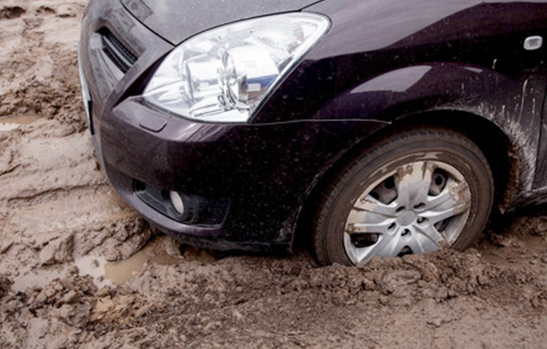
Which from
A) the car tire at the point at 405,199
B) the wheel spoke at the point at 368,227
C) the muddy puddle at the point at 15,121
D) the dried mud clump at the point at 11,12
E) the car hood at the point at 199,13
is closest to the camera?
the car hood at the point at 199,13

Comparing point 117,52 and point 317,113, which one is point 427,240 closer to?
point 317,113

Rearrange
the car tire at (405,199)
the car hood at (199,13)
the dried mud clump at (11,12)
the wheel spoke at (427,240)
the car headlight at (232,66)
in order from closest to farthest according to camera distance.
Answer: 1. the car headlight at (232,66)
2. the car hood at (199,13)
3. the car tire at (405,199)
4. the wheel spoke at (427,240)
5. the dried mud clump at (11,12)

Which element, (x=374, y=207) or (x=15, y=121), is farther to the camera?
(x=15, y=121)

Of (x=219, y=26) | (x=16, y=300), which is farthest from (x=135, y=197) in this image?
(x=219, y=26)

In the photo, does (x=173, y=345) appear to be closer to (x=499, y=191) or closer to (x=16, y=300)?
(x=16, y=300)

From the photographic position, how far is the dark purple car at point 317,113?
1889 millimetres

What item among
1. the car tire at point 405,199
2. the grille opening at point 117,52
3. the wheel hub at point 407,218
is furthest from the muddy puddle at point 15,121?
the wheel hub at point 407,218

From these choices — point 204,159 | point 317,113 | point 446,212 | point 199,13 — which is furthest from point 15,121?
point 446,212

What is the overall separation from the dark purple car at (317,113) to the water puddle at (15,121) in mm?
1385

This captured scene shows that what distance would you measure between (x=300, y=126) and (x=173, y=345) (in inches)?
38.4

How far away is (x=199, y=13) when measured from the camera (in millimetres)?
2068

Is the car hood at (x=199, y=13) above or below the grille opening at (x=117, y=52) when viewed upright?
above

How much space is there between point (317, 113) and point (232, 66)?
0.36 metres

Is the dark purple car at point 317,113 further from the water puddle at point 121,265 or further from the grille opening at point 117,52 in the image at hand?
→ the water puddle at point 121,265
